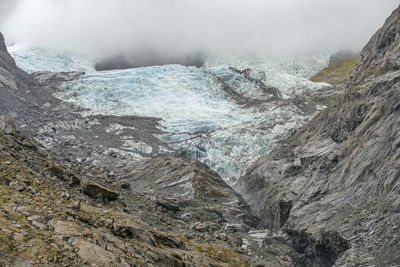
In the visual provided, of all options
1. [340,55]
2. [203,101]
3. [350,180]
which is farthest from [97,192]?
[340,55]

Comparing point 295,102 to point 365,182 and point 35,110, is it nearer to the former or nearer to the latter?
point 35,110

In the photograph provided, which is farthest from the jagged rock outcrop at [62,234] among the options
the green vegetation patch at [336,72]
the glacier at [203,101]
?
the green vegetation patch at [336,72]

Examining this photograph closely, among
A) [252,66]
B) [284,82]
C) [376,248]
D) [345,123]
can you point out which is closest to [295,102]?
[284,82]

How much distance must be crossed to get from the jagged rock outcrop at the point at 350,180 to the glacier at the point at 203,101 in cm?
2145

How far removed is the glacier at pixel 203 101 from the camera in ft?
233

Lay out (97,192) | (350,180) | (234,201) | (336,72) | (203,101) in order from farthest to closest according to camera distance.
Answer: (336,72) → (203,101) → (234,201) → (350,180) → (97,192)

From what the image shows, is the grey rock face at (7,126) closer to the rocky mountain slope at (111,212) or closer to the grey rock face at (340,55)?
the rocky mountain slope at (111,212)

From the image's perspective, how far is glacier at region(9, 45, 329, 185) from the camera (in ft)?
233

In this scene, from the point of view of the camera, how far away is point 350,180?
3081cm

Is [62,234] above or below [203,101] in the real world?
below

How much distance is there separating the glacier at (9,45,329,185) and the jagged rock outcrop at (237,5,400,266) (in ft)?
70.4

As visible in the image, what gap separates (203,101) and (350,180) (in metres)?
70.6

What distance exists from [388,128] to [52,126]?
201 ft

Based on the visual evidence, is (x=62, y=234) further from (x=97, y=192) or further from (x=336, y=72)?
(x=336, y=72)
